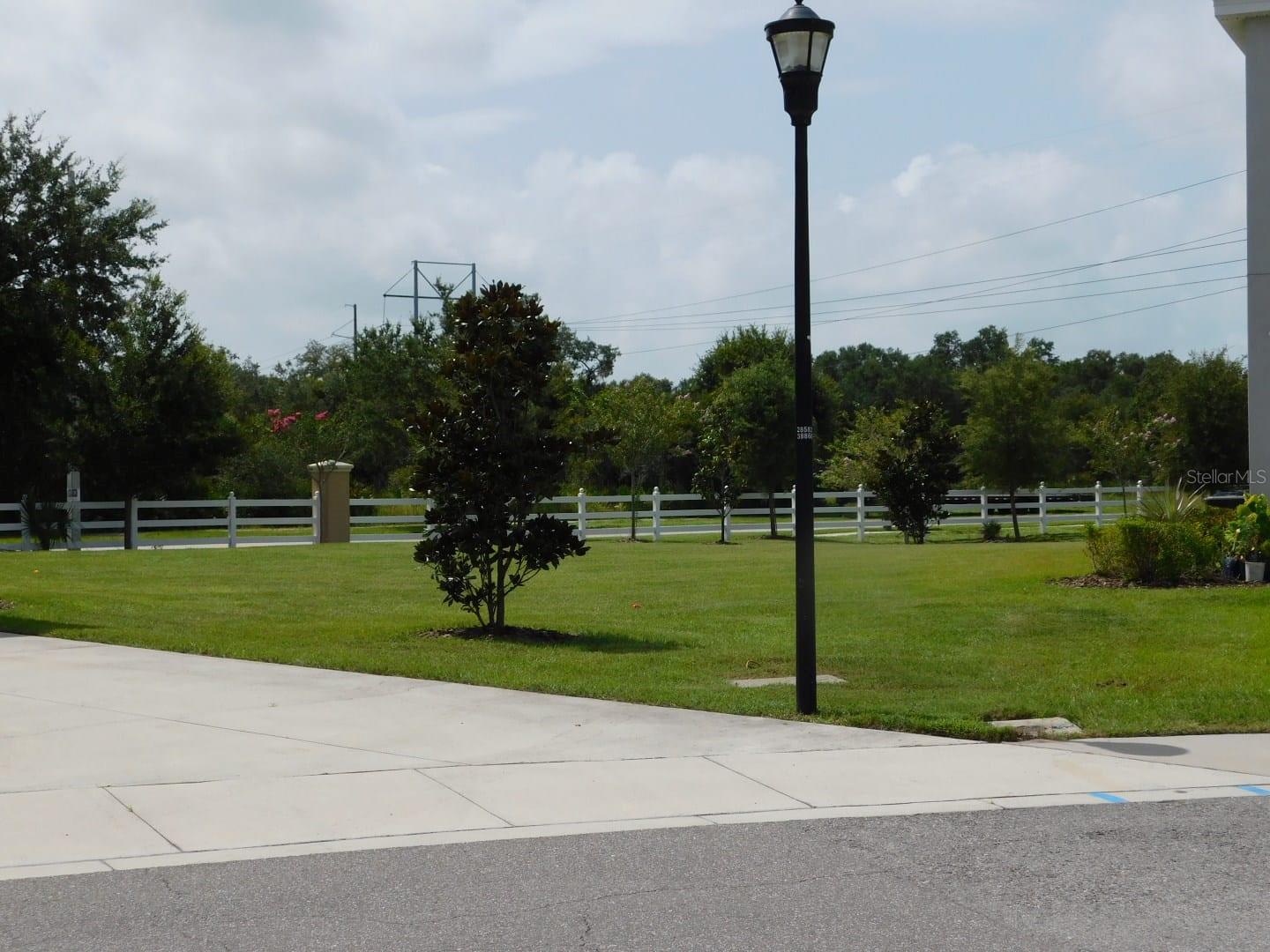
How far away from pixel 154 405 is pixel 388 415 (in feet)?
58.4

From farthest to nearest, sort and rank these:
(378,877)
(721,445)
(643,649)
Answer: (721,445) → (643,649) → (378,877)

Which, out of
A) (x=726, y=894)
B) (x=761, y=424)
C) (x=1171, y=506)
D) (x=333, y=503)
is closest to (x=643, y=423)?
(x=761, y=424)

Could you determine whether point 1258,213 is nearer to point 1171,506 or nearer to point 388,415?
point 1171,506

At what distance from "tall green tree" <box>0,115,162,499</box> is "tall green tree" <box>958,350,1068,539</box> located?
86.4ft

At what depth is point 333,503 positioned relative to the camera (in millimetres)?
33344

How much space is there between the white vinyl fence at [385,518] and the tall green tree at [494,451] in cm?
1190

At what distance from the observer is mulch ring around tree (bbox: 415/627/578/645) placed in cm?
1428

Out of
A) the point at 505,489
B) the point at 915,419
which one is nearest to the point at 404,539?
the point at 915,419

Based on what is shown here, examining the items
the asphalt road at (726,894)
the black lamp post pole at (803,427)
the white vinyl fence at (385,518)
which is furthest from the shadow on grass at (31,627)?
the white vinyl fence at (385,518)

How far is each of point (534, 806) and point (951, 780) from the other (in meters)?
2.47

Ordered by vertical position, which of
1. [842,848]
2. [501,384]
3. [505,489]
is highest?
[501,384]

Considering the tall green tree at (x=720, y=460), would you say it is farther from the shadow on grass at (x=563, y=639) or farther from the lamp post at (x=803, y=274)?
the lamp post at (x=803, y=274)

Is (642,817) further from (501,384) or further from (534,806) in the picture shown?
(501,384)

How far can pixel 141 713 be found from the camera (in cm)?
985
